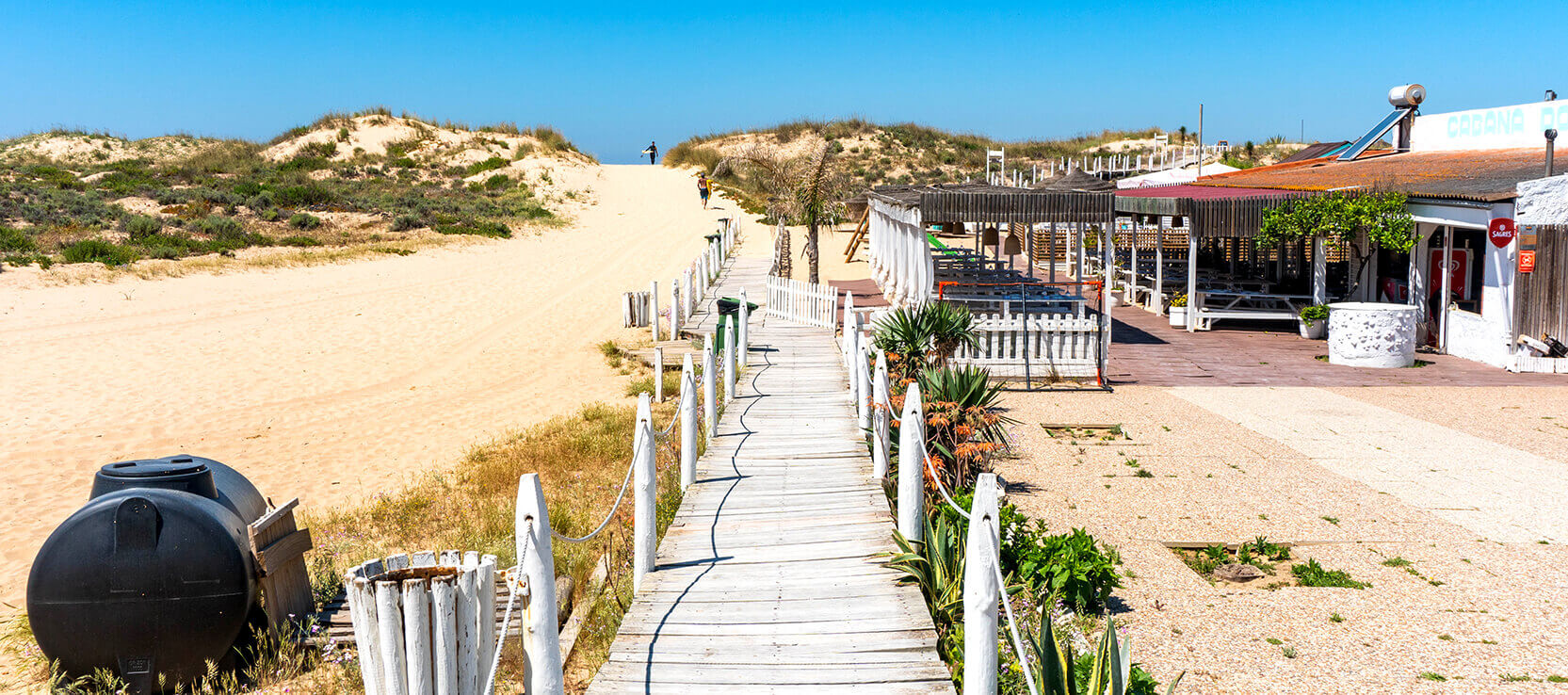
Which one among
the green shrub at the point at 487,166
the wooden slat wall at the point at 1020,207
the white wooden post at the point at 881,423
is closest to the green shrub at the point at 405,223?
the green shrub at the point at 487,166

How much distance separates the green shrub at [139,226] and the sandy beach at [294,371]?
6876 mm

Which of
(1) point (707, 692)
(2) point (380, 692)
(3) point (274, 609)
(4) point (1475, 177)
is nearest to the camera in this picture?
(2) point (380, 692)

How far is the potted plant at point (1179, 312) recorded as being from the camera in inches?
840

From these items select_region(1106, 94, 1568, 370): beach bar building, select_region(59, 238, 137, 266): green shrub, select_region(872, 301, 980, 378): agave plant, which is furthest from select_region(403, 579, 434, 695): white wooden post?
select_region(59, 238, 137, 266): green shrub

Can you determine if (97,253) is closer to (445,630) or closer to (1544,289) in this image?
(445,630)

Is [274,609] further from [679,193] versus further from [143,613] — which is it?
[679,193]

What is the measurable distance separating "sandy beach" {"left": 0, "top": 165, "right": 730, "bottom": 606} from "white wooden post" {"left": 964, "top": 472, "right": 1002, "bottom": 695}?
6.89m

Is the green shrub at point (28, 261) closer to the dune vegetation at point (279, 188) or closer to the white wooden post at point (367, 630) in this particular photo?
the dune vegetation at point (279, 188)

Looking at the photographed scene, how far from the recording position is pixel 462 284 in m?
28.4

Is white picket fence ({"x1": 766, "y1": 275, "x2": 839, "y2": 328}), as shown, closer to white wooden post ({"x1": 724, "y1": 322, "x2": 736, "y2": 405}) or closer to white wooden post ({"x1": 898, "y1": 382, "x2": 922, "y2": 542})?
white wooden post ({"x1": 724, "y1": 322, "x2": 736, "y2": 405})

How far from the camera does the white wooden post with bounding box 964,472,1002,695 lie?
4371 millimetres

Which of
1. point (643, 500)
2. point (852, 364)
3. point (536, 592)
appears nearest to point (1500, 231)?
point (852, 364)

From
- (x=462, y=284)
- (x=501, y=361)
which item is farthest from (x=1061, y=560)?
(x=462, y=284)

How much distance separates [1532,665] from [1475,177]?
51.1 feet
